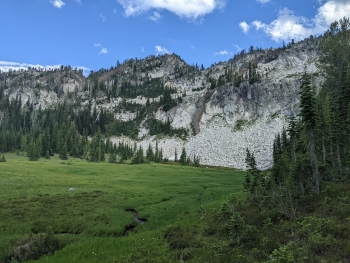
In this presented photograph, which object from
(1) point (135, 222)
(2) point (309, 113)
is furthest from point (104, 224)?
(2) point (309, 113)

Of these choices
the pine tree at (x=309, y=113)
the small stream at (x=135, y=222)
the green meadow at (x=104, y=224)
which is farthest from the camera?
the pine tree at (x=309, y=113)

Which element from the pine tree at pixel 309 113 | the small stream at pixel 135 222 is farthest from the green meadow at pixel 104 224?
the pine tree at pixel 309 113

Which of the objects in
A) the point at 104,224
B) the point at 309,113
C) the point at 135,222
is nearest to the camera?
the point at 104,224

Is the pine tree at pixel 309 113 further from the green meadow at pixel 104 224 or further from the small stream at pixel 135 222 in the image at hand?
the small stream at pixel 135 222

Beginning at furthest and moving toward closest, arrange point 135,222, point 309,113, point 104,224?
1. point 135,222
2. point 309,113
3. point 104,224

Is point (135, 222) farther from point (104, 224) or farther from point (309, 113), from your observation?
point (309, 113)

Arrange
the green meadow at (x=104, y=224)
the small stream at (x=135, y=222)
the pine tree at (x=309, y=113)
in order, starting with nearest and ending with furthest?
the green meadow at (x=104, y=224), the small stream at (x=135, y=222), the pine tree at (x=309, y=113)

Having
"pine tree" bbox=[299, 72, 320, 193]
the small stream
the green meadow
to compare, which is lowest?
the small stream

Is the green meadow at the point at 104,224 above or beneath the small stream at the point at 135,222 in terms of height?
above

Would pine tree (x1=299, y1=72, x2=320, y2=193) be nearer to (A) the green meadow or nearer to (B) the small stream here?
(A) the green meadow

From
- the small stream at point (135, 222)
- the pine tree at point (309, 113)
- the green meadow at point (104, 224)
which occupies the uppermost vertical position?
the pine tree at point (309, 113)

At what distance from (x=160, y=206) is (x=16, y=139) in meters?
155

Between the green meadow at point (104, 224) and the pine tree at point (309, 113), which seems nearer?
the green meadow at point (104, 224)

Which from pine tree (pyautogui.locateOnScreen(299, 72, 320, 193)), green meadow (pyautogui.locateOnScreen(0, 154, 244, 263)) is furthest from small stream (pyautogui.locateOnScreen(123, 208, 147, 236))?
pine tree (pyautogui.locateOnScreen(299, 72, 320, 193))
